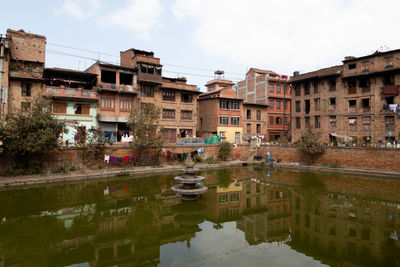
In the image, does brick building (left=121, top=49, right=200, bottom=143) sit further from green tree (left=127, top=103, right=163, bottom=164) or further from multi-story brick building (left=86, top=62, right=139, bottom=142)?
green tree (left=127, top=103, right=163, bottom=164)

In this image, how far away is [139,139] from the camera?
30.8 metres

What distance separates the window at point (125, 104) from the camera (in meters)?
36.6

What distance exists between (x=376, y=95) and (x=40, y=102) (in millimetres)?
40917

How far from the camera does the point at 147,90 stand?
3888 cm

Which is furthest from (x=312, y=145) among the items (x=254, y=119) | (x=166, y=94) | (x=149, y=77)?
(x=149, y=77)

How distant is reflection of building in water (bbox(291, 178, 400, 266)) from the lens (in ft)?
36.0

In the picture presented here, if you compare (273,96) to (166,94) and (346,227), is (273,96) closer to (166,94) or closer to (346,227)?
(166,94)

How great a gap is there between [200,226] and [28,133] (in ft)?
60.8

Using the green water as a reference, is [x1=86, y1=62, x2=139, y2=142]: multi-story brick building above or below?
above

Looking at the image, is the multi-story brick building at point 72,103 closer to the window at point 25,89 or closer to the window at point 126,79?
the window at point 25,89

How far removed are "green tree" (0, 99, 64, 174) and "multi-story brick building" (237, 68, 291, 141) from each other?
123ft

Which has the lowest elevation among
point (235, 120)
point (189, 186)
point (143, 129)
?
point (189, 186)

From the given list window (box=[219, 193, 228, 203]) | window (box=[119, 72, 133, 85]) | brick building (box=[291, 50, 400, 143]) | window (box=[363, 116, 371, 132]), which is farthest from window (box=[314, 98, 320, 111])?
window (box=[119, 72, 133, 85])

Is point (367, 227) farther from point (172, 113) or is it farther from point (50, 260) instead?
point (172, 113)
